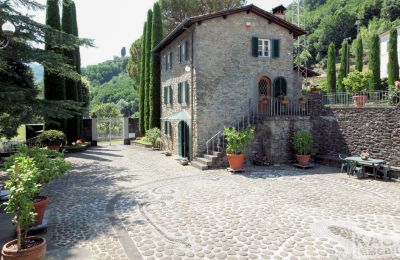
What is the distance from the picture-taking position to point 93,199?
1007 cm

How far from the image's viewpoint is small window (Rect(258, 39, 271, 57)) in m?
17.9

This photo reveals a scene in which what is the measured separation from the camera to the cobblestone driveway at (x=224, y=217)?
6.22 meters

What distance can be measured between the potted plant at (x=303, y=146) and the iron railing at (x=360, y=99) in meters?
2.47

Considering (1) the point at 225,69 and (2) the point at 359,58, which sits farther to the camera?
(2) the point at 359,58

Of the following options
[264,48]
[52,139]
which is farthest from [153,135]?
[264,48]

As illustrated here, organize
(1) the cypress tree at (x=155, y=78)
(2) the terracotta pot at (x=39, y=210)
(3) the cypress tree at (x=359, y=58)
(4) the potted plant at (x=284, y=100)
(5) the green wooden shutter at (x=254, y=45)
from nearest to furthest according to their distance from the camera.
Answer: (2) the terracotta pot at (x=39, y=210), (4) the potted plant at (x=284, y=100), (5) the green wooden shutter at (x=254, y=45), (1) the cypress tree at (x=155, y=78), (3) the cypress tree at (x=359, y=58)

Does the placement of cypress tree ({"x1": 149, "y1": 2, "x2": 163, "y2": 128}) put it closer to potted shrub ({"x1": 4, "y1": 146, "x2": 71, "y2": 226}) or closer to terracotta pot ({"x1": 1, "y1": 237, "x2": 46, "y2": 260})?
potted shrub ({"x1": 4, "y1": 146, "x2": 71, "y2": 226})

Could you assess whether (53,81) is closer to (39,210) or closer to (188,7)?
(188,7)

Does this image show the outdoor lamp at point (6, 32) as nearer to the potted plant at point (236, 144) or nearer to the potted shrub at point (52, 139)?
the potted shrub at point (52, 139)

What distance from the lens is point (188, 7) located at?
30.7 metres

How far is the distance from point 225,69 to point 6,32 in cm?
1031

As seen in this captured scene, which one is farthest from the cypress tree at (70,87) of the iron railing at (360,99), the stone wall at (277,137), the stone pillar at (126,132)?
the iron railing at (360,99)

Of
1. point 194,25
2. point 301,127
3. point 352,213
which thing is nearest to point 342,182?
point 352,213

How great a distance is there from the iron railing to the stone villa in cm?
255
